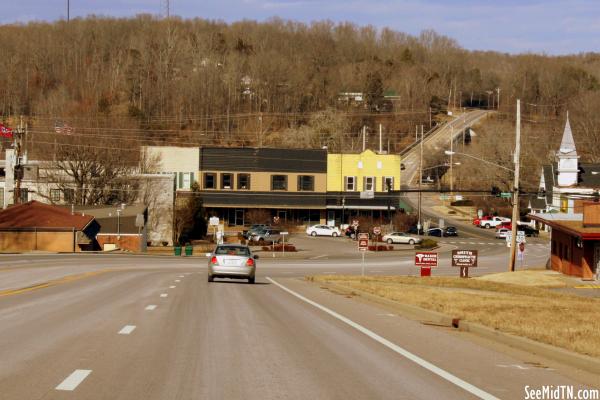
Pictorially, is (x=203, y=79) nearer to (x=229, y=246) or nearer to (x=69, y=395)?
(x=229, y=246)

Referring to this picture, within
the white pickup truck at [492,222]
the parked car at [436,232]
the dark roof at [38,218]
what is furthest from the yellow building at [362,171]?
the dark roof at [38,218]

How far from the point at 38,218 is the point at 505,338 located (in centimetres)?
6588

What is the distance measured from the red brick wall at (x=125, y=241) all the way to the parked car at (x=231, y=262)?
1926 inches

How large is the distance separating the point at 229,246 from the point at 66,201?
208ft

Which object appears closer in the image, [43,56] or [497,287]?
[497,287]

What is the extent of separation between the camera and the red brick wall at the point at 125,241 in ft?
269

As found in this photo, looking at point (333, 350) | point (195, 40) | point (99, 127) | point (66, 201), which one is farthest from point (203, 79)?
point (333, 350)

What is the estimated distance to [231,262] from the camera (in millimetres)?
34406

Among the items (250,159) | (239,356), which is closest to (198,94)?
(250,159)

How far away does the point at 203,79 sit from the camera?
6550 inches

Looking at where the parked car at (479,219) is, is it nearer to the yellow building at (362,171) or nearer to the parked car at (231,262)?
the yellow building at (362,171)

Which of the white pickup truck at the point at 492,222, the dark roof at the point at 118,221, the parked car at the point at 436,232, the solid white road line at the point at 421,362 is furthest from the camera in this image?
the white pickup truck at the point at 492,222

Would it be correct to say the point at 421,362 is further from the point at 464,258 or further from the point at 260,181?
the point at 260,181

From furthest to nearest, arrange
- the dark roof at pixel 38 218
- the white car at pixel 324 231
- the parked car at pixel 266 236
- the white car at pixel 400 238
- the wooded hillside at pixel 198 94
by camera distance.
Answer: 1. the wooded hillside at pixel 198 94
2. the white car at pixel 324 231
3. the white car at pixel 400 238
4. the parked car at pixel 266 236
5. the dark roof at pixel 38 218
